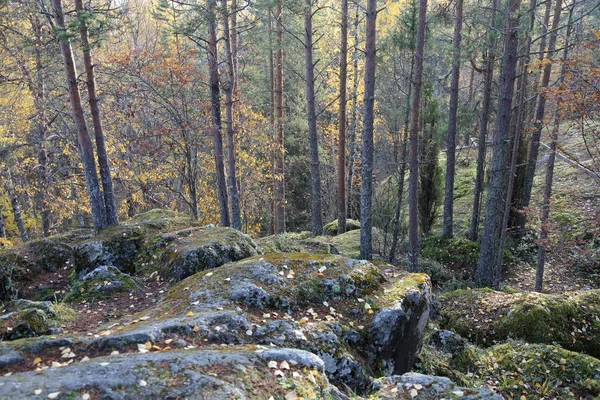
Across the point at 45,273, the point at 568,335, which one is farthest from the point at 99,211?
the point at 568,335

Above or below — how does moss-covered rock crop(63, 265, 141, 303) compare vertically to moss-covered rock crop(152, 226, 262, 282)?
below

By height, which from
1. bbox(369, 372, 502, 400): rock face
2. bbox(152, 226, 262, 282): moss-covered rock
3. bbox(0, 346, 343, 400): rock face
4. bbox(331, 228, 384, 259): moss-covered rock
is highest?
bbox(0, 346, 343, 400): rock face

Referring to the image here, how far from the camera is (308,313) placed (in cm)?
436

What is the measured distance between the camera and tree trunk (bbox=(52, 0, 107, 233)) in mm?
7688

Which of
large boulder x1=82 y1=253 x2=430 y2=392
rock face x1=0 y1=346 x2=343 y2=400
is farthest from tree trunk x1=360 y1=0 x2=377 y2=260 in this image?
rock face x1=0 y1=346 x2=343 y2=400

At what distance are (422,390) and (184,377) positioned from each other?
2.23 metres

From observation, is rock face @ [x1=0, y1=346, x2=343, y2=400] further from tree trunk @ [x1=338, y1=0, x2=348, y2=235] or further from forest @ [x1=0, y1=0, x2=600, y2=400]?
tree trunk @ [x1=338, y1=0, x2=348, y2=235]

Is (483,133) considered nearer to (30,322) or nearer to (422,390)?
(422,390)

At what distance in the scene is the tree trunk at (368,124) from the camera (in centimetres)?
893

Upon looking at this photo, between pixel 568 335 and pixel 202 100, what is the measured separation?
12496 mm

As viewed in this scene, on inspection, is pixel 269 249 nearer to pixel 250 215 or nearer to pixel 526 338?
pixel 526 338

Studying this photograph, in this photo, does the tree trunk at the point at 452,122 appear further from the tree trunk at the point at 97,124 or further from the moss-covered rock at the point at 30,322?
the moss-covered rock at the point at 30,322

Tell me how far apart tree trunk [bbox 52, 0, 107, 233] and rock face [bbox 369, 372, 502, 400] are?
7741mm

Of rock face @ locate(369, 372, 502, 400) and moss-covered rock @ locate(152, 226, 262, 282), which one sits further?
moss-covered rock @ locate(152, 226, 262, 282)
